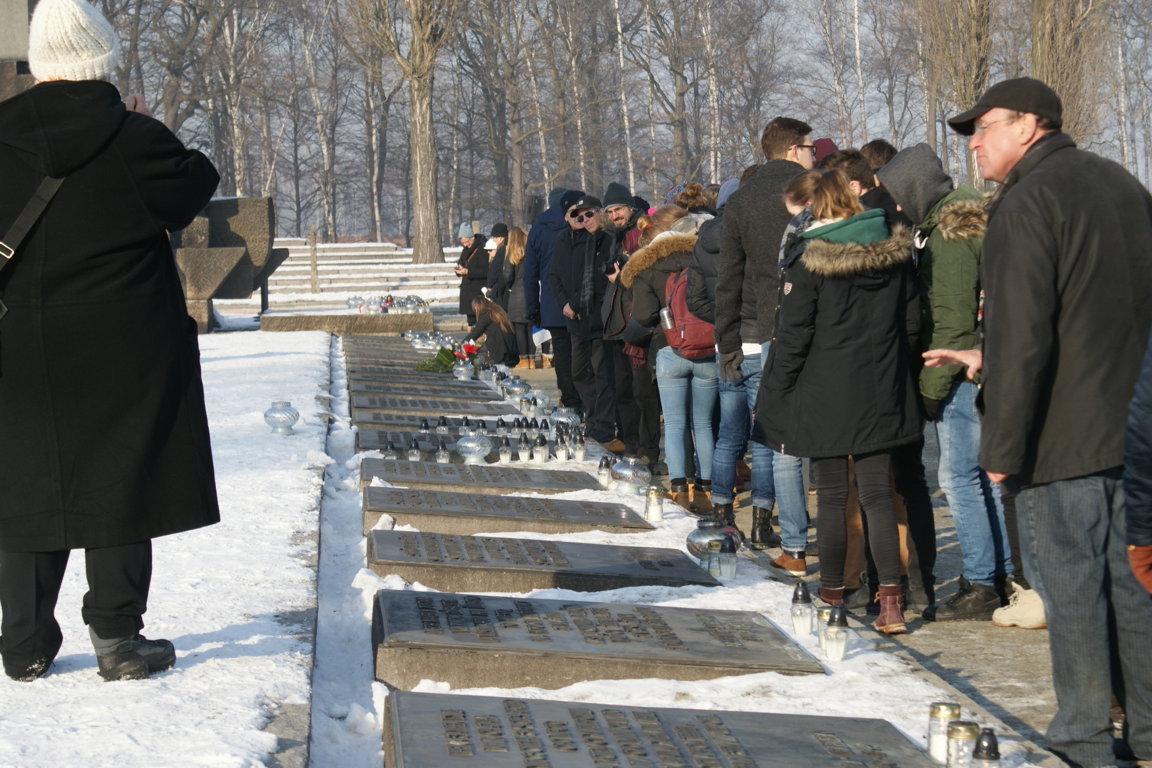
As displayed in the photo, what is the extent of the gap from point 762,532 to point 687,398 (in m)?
1.18

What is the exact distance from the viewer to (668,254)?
8828mm

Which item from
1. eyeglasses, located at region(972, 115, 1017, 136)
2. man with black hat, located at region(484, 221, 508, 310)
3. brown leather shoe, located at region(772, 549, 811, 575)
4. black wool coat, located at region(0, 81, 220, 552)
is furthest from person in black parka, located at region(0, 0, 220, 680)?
man with black hat, located at region(484, 221, 508, 310)

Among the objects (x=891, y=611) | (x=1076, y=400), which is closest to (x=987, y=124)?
(x=1076, y=400)

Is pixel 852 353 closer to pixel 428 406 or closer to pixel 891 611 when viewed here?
pixel 891 611

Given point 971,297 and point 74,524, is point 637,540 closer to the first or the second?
point 971,297

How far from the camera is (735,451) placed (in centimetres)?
788

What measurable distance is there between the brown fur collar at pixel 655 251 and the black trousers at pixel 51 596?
4.83m

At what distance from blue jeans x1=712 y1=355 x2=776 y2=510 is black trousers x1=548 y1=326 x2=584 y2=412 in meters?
4.50

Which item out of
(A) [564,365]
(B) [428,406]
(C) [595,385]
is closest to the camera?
(C) [595,385]

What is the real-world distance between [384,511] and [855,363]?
7.61 feet

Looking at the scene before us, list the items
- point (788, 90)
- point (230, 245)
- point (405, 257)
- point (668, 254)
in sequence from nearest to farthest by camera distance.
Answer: point (668, 254), point (230, 245), point (405, 257), point (788, 90)

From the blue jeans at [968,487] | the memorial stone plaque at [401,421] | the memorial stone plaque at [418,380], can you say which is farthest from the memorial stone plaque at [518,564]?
the memorial stone plaque at [418,380]

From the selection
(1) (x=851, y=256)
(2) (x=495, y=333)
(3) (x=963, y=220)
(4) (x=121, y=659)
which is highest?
(3) (x=963, y=220)

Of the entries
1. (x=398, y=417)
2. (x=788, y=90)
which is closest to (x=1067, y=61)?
(x=398, y=417)
